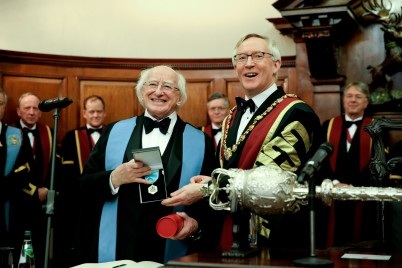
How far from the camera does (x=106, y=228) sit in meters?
3.26

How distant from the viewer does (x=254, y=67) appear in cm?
320

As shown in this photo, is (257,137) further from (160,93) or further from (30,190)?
(30,190)

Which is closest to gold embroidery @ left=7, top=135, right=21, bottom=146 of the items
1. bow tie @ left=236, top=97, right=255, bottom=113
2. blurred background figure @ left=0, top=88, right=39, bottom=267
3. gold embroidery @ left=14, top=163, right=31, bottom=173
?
blurred background figure @ left=0, top=88, right=39, bottom=267

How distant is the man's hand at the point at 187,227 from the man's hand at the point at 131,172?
284 millimetres

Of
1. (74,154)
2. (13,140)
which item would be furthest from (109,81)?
(13,140)

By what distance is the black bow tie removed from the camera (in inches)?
132

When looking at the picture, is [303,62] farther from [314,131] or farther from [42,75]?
[314,131]

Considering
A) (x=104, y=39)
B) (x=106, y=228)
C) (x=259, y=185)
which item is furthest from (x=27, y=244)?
(x=104, y=39)

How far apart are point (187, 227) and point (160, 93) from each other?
764 mm

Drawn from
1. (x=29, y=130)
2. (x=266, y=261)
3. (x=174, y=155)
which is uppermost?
(x=29, y=130)

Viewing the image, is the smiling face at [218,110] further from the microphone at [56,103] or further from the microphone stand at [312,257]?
the microphone stand at [312,257]

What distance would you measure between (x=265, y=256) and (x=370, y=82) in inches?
159

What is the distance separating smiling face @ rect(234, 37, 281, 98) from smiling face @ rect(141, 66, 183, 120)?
1.20 feet

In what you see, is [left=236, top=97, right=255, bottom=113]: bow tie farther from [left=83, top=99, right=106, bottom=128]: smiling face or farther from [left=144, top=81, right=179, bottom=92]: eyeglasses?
[left=83, top=99, right=106, bottom=128]: smiling face
